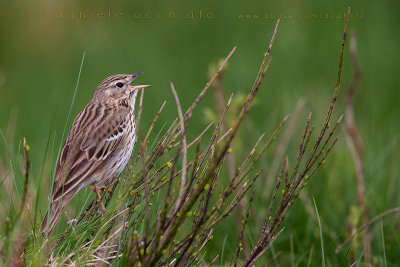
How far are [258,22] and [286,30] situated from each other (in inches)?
50.7

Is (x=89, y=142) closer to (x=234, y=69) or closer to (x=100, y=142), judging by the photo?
(x=100, y=142)

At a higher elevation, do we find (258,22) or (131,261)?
(131,261)

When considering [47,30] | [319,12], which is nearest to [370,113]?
[319,12]

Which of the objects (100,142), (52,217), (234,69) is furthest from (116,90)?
(234,69)

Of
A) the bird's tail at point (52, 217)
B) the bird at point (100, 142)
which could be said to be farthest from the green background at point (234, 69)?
the bird's tail at point (52, 217)

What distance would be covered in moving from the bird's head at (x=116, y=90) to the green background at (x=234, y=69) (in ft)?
3.37

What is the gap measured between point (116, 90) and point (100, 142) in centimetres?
57

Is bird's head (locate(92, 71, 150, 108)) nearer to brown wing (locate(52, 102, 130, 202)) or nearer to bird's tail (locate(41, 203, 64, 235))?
brown wing (locate(52, 102, 130, 202))

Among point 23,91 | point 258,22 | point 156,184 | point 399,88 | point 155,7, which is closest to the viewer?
point 156,184

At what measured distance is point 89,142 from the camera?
17.3ft

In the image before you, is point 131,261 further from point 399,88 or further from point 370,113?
point 399,88

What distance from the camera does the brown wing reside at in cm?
495

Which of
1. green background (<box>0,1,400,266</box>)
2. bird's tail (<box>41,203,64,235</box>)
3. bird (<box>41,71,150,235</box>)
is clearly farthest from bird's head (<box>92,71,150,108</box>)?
bird's tail (<box>41,203,64,235</box>)

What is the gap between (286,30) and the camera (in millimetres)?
11289
